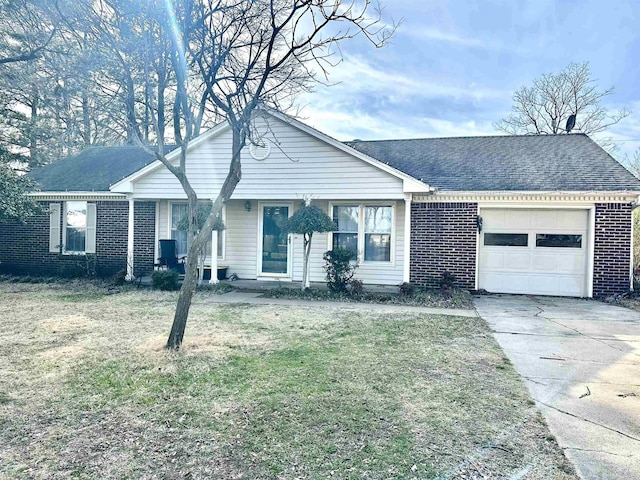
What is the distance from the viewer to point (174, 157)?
11047 mm

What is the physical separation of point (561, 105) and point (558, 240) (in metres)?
15.5

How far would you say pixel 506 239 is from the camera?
33.7 ft

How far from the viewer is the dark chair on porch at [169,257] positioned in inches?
450

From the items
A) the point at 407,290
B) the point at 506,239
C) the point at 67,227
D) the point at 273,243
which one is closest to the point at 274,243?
A: the point at 273,243

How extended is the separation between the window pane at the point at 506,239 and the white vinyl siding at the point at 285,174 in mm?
2656

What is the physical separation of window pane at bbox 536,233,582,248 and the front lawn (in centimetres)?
487

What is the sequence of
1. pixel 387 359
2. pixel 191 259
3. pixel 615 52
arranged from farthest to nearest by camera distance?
pixel 615 52
pixel 191 259
pixel 387 359

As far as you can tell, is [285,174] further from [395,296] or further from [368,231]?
[395,296]

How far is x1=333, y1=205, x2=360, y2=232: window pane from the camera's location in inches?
433

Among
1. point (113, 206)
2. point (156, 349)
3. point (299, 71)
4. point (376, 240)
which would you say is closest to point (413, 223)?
point (376, 240)

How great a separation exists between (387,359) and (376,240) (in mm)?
6196

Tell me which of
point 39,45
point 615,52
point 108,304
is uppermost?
point 615,52

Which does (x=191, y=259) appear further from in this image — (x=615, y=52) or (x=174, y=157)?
(x=615, y=52)

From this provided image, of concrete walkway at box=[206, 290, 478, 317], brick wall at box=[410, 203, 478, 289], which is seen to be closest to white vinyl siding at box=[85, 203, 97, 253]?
concrete walkway at box=[206, 290, 478, 317]
